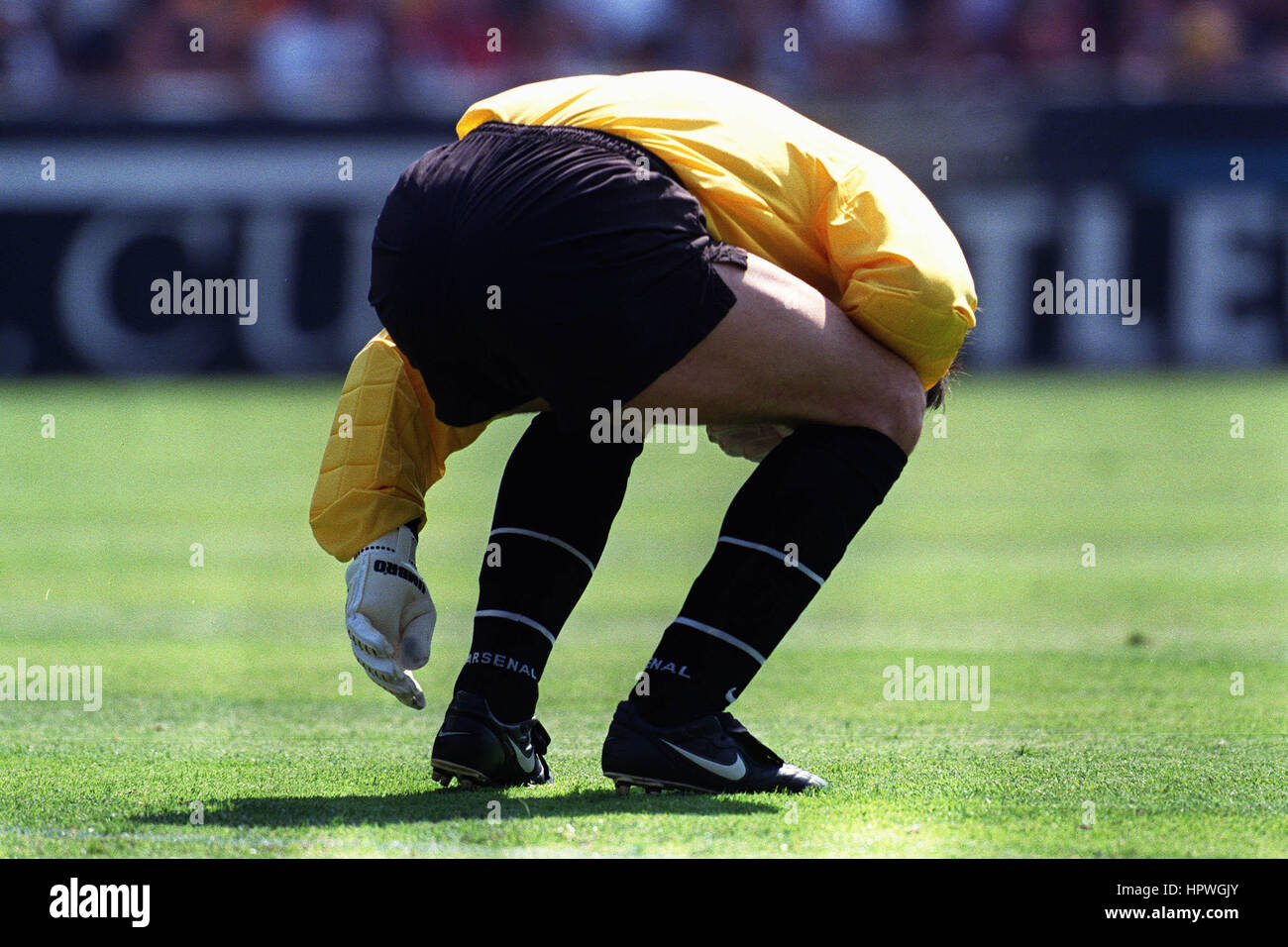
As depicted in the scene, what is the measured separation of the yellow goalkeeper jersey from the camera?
318 cm

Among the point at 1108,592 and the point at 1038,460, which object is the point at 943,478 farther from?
the point at 1108,592

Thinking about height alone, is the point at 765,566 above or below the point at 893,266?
below

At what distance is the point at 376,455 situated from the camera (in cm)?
351

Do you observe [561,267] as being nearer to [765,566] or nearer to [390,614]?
[765,566]

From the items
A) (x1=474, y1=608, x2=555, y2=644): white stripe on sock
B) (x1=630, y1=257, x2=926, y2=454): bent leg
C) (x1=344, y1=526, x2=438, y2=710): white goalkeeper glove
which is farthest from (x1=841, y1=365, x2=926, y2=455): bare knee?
(x1=344, y1=526, x2=438, y2=710): white goalkeeper glove

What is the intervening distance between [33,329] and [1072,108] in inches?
345

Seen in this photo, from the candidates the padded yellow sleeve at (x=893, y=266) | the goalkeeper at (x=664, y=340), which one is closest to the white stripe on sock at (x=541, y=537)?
the goalkeeper at (x=664, y=340)

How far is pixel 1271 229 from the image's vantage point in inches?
582

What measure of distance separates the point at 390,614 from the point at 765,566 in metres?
0.71

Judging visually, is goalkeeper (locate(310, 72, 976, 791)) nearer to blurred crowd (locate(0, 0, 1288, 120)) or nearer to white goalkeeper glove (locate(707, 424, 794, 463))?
white goalkeeper glove (locate(707, 424, 794, 463))

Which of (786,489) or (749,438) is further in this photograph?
(749,438)

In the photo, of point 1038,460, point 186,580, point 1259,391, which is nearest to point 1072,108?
point 1259,391

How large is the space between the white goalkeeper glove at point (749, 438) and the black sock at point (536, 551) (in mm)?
176

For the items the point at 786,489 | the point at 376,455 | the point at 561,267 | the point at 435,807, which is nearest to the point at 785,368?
the point at 786,489
